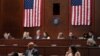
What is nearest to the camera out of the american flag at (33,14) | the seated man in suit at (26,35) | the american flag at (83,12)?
the seated man in suit at (26,35)

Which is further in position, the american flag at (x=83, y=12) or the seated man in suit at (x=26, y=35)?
the american flag at (x=83, y=12)

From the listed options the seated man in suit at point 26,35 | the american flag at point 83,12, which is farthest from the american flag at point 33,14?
the american flag at point 83,12

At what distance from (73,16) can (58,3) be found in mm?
1274

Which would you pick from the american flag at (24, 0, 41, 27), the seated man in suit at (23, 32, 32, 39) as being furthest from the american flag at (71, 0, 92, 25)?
the seated man in suit at (23, 32, 32, 39)

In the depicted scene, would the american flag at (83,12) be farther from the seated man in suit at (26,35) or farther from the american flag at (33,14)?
the seated man in suit at (26,35)

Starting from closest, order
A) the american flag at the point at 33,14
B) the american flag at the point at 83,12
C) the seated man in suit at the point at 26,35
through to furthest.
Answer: the seated man in suit at the point at 26,35
the american flag at the point at 83,12
the american flag at the point at 33,14

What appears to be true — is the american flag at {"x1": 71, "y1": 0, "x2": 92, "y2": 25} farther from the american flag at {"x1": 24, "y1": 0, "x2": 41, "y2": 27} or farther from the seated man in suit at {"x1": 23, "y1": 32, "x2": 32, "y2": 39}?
the seated man in suit at {"x1": 23, "y1": 32, "x2": 32, "y2": 39}

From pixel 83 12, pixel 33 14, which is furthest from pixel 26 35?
pixel 83 12

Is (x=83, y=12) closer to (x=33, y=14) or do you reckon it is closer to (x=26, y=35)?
(x=33, y=14)

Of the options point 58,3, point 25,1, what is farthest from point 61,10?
point 25,1

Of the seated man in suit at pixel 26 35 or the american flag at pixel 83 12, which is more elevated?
the american flag at pixel 83 12

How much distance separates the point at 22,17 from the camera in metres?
21.1

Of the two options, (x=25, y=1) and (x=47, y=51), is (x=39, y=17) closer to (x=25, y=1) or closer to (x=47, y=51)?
(x=25, y=1)

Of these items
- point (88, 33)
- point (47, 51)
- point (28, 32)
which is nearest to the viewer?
point (47, 51)
